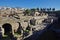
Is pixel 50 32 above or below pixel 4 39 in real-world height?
above

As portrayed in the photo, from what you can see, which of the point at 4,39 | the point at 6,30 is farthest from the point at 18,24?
the point at 4,39

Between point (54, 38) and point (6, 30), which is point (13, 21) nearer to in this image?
point (6, 30)

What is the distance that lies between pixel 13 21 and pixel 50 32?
6.72m

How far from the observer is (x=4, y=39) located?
11625 mm

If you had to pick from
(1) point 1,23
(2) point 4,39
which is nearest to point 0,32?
(2) point 4,39

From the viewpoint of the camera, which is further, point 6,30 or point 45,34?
point 6,30

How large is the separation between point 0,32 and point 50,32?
5127 mm

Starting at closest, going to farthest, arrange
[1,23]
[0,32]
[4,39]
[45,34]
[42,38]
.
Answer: [42,38]
[45,34]
[4,39]
[0,32]
[1,23]

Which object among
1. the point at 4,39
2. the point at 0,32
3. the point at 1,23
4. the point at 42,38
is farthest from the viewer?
the point at 1,23

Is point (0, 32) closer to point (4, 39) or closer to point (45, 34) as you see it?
point (4, 39)

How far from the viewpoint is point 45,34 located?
31.1 ft

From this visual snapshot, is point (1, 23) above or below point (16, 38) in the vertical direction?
above

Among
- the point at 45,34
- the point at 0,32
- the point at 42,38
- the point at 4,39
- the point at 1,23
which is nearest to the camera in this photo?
the point at 42,38

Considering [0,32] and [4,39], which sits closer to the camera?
[4,39]
